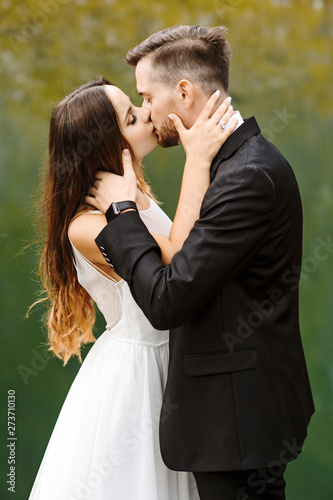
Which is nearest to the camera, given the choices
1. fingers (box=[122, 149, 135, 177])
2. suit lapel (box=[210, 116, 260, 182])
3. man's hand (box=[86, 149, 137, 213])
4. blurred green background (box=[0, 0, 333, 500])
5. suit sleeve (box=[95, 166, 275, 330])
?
suit sleeve (box=[95, 166, 275, 330])

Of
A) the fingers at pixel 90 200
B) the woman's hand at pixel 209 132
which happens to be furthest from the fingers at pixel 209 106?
the fingers at pixel 90 200

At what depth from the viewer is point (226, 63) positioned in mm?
1715

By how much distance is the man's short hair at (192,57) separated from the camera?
65.8 inches

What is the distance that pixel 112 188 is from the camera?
168 cm

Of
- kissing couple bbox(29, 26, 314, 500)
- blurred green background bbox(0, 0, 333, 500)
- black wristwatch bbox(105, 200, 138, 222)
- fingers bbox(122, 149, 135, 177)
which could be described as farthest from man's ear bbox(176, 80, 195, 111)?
blurred green background bbox(0, 0, 333, 500)

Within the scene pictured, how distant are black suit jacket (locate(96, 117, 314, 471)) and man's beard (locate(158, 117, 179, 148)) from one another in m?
0.26

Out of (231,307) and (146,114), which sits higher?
(146,114)

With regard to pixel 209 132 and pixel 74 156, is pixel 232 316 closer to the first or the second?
pixel 209 132

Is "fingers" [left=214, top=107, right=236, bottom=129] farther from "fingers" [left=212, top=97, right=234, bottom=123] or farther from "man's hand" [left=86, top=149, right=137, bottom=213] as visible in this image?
"man's hand" [left=86, top=149, right=137, bottom=213]

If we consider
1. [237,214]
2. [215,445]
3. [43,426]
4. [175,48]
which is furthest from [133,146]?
[43,426]

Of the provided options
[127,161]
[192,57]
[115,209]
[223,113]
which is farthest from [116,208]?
[192,57]

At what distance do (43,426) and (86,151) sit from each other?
2.04 m

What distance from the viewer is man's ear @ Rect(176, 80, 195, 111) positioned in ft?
5.45

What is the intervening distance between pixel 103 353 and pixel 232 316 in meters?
0.56
